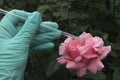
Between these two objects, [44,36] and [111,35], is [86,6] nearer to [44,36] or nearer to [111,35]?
[111,35]

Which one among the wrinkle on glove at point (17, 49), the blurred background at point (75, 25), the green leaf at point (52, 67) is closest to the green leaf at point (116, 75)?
the blurred background at point (75, 25)

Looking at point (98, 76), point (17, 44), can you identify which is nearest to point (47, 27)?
point (17, 44)

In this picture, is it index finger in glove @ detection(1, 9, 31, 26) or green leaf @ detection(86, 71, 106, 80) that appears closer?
index finger in glove @ detection(1, 9, 31, 26)

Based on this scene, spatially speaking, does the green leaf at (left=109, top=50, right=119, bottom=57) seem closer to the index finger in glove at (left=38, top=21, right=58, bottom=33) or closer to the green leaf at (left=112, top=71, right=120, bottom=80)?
the green leaf at (left=112, top=71, right=120, bottom=80)

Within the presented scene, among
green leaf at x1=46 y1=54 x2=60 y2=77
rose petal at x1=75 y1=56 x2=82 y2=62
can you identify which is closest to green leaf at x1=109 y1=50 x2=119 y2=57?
green leaf at x1=46 y1=54 x2=60 y2=77

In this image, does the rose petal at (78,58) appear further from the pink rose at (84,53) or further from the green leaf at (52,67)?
the green leaf at (52,67)

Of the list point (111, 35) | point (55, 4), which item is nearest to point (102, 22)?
point (111, 35)

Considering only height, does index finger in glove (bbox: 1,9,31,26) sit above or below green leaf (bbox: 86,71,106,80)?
above

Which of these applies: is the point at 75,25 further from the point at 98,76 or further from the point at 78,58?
the point at 78,58
